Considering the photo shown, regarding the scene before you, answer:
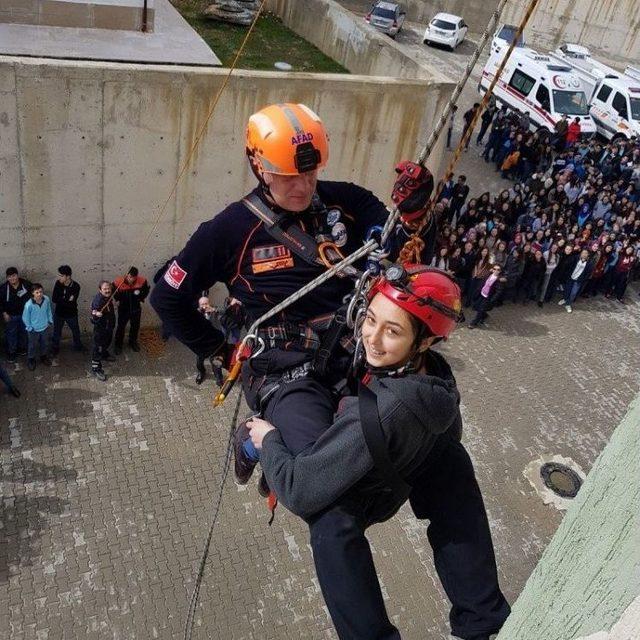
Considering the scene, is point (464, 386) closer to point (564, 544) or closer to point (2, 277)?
point (2, 277)

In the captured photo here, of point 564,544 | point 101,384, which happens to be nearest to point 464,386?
point 101,384

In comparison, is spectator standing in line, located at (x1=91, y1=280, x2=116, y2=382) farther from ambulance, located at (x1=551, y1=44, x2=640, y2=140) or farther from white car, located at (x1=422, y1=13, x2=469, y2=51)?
white car, located at (x1=422, y1=13, x2=469, y2=51)

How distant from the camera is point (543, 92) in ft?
72.7

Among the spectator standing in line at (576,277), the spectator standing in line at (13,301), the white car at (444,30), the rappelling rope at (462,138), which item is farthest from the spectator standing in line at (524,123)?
A: the rappelling rope at (462,138)

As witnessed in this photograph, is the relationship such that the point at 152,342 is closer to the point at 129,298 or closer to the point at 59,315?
the point at 129,298

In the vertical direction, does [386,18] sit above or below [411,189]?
below

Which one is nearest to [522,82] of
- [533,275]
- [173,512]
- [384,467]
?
[533,275]

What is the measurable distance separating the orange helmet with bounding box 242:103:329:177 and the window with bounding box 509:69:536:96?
21.5 metres

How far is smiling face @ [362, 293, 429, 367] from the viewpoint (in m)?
3.04

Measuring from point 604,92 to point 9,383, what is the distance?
77.4 feet

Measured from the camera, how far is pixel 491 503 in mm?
9797

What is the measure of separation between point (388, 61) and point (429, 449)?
12.4m

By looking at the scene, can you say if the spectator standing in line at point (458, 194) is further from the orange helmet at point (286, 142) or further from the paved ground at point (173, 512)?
the orange helmet at point (286, 142)

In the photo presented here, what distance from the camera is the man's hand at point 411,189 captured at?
360 centimetres
